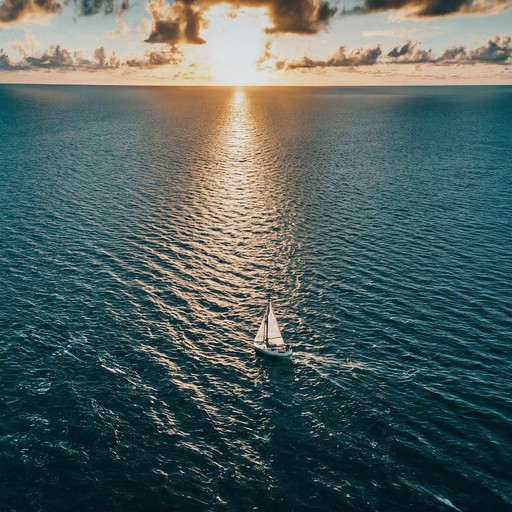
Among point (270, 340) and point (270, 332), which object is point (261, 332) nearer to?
point (270, 332)

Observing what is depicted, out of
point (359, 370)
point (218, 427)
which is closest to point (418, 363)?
point (359, 370)

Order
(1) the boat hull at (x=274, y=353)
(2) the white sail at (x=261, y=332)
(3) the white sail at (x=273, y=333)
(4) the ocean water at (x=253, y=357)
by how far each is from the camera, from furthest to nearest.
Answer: (2) the white sail at (x=261, y=332), (3) the white sail at (x=273, y=333), (1) the boat hull at (x=274, y=353), (4) the ocean water at (x=253, y=357)

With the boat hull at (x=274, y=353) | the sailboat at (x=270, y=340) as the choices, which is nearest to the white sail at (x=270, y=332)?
the sailboat at (x=270, y=340)

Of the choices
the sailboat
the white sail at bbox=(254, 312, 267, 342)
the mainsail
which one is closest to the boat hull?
the sailboat

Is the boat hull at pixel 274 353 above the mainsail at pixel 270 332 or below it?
below

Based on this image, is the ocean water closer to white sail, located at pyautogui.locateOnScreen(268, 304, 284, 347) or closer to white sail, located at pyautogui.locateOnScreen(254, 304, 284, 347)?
white sail, located at pyautogui.locateOnScreen(268, 304, 284, 347)

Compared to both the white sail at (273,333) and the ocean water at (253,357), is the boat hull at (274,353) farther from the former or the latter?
the ocean water at (253,357)

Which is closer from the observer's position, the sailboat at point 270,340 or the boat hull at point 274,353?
the boat hull at point 274,353

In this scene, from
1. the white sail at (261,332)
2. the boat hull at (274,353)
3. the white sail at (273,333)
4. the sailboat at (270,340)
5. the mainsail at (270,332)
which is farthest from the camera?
the white sail at (261,332)
